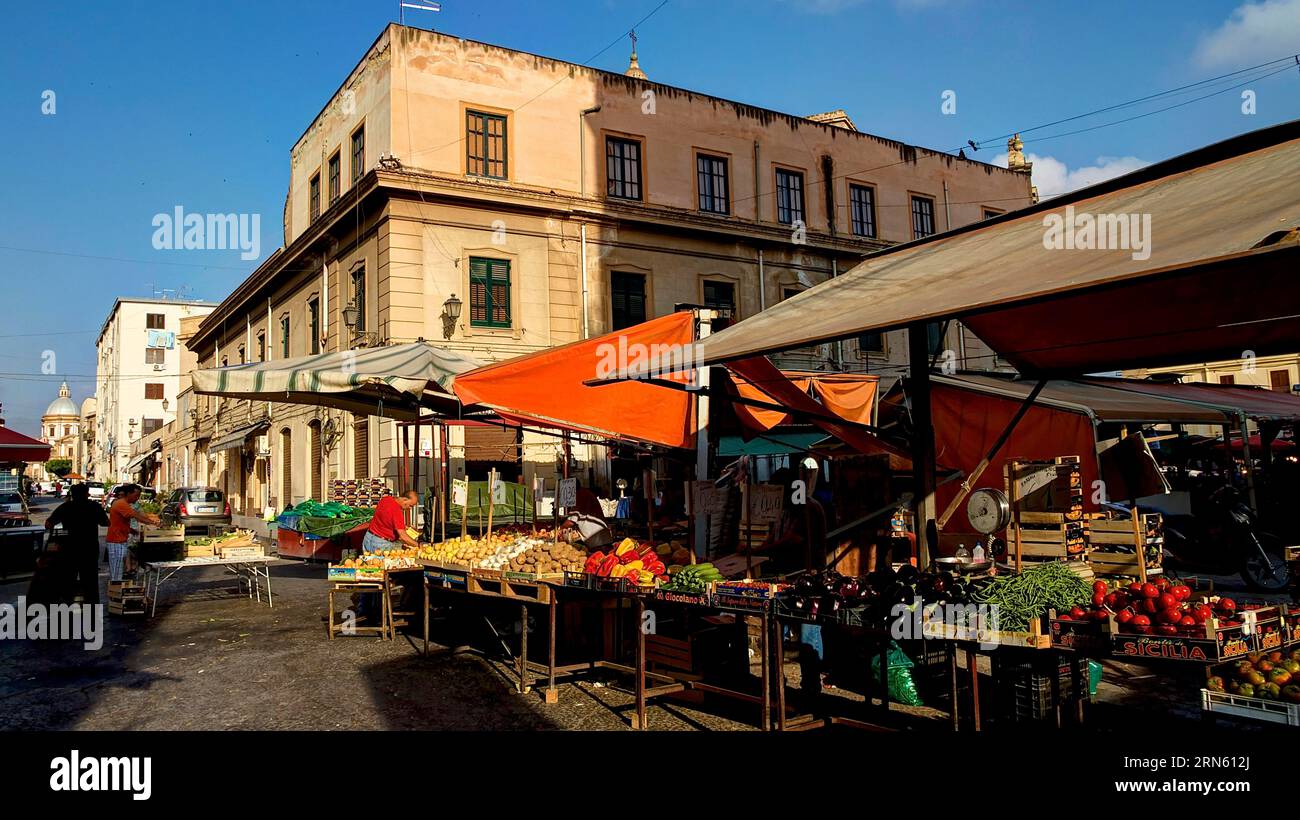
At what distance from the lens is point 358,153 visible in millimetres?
23781

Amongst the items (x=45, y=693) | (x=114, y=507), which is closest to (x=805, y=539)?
(x=45, y=693)

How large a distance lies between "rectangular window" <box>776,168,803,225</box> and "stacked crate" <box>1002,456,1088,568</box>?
62.6ft

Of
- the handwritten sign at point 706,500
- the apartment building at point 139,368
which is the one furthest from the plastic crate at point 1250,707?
the apartment building at point 139,368

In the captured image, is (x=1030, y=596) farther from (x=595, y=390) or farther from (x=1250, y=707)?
(x=595, y=390)

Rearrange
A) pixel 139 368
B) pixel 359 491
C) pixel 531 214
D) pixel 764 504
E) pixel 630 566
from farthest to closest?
pixel 139 368
pixel 531 214
pixel 359 491
pixel 764 504
pixel 630 566

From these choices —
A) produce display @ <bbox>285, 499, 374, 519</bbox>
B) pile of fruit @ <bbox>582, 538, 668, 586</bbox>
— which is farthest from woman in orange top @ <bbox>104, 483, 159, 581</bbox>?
pile of fruit @ <bbox>582, 538, 668, 586</bbox>

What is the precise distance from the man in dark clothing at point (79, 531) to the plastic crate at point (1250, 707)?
12836 millimetres

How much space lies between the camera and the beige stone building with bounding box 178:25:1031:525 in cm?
2178

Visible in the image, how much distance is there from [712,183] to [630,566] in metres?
20.6

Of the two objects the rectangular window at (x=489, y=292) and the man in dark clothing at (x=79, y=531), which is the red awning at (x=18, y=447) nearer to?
the man in dark clothing at (x=79, y=531)

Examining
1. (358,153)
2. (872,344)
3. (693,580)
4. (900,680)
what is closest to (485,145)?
(358,153)

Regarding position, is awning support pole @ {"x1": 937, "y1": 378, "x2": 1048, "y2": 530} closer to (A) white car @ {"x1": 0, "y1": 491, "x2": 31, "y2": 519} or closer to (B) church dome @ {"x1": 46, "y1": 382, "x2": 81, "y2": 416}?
(A) white car @ {"x1": 0, "y1": 491, "x2": 31, "y2": 519}

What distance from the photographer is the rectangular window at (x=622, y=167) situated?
80.8 ft
